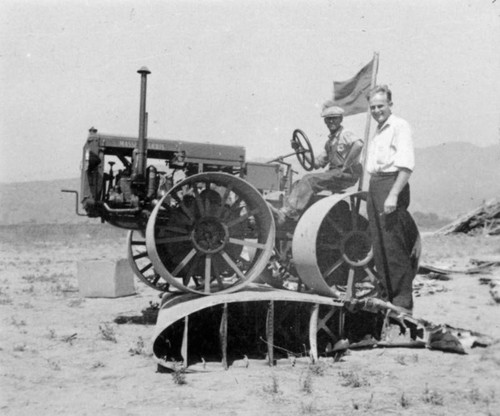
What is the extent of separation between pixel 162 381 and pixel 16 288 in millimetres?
6757

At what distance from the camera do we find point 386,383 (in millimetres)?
4617

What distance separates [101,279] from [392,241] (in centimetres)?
506

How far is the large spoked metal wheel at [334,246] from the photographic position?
6.04 metres

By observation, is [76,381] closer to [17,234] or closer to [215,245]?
[215,245]

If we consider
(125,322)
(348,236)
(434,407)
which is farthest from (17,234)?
(434,407)

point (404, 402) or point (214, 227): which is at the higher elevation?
point (214, 227)

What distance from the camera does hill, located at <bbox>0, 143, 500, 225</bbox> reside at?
60125 mm

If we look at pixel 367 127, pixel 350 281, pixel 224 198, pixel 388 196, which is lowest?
pixel 350 281

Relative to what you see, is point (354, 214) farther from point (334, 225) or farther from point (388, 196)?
point (388, 196)

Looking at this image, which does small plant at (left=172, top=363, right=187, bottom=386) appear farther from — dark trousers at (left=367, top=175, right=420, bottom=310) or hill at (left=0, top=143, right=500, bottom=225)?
hill at (left=0, top=143, right=500, bottom=225)

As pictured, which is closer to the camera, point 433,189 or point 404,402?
point 404,402

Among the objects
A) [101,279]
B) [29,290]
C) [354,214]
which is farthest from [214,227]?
[29,290]

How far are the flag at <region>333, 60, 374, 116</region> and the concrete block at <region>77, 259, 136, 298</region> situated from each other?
405 cm

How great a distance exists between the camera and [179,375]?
4.80 meters
